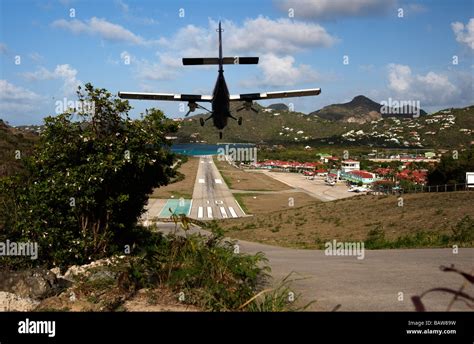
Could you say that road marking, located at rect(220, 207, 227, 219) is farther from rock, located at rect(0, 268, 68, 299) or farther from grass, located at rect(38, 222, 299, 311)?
rock, located at rect(0, 268, 68, 299)

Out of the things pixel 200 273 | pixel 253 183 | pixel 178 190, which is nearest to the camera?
pixel 200 273

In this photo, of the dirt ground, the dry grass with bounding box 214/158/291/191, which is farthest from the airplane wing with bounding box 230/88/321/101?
the dry grass with bounding box 214/158/291/191

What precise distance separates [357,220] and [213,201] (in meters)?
44.6

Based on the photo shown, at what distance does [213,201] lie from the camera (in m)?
82.8

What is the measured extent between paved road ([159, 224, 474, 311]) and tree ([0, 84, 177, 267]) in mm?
6623

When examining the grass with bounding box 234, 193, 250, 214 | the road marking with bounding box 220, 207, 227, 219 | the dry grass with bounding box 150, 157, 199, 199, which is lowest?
the road marking with bounding box 220, 207, 227, 219

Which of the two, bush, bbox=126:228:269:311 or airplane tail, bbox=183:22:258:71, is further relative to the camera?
airplane tail, bbox=183:22:258:71

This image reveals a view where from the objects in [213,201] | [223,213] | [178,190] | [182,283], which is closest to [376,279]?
[182,283]

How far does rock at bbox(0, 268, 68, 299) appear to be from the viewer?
1041 centimetres

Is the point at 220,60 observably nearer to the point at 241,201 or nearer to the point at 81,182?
the point at 81,182

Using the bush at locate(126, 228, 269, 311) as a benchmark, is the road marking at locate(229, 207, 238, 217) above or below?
below

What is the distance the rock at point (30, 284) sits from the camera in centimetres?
1041

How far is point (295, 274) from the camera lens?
44.4 ft

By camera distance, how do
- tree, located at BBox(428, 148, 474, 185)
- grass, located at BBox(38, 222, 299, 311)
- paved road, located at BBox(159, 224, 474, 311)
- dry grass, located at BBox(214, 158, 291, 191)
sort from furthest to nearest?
dry grass, located at BBox(214, 158, 291, 191) < tree, located at BBox(428, 148, 474, 185) < paved road, located at BBox(159, 224, 474, 311) < grass, located at BBox(38, 222, 299, 311)
